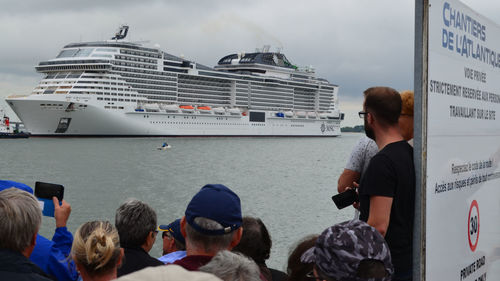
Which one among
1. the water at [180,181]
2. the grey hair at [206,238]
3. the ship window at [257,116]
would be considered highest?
the ship window at [257,116]

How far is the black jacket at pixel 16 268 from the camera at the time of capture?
204 cm

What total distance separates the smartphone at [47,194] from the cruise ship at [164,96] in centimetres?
5101

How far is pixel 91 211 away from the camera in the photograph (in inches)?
635

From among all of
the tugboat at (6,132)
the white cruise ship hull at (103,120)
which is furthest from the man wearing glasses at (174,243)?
the tugboat at (6,132)

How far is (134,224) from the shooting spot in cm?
300

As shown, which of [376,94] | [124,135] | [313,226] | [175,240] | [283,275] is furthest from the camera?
[124,135]

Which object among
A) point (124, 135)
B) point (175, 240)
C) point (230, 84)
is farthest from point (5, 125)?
point (175, 240)

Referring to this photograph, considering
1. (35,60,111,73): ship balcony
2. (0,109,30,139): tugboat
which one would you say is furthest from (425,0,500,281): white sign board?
(0,109,30,139): tugboat

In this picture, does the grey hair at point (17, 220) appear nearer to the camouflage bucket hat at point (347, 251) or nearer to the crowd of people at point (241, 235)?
the crowd of people at point (241, 235)

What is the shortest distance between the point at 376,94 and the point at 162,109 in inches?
2276

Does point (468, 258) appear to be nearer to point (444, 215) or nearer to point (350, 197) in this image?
point (444, 215)

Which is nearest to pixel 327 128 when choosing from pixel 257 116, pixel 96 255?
pixel 257 116

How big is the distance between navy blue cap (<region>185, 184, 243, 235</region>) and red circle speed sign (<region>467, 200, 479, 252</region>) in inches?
37.4

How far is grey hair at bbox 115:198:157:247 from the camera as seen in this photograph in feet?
9.81
